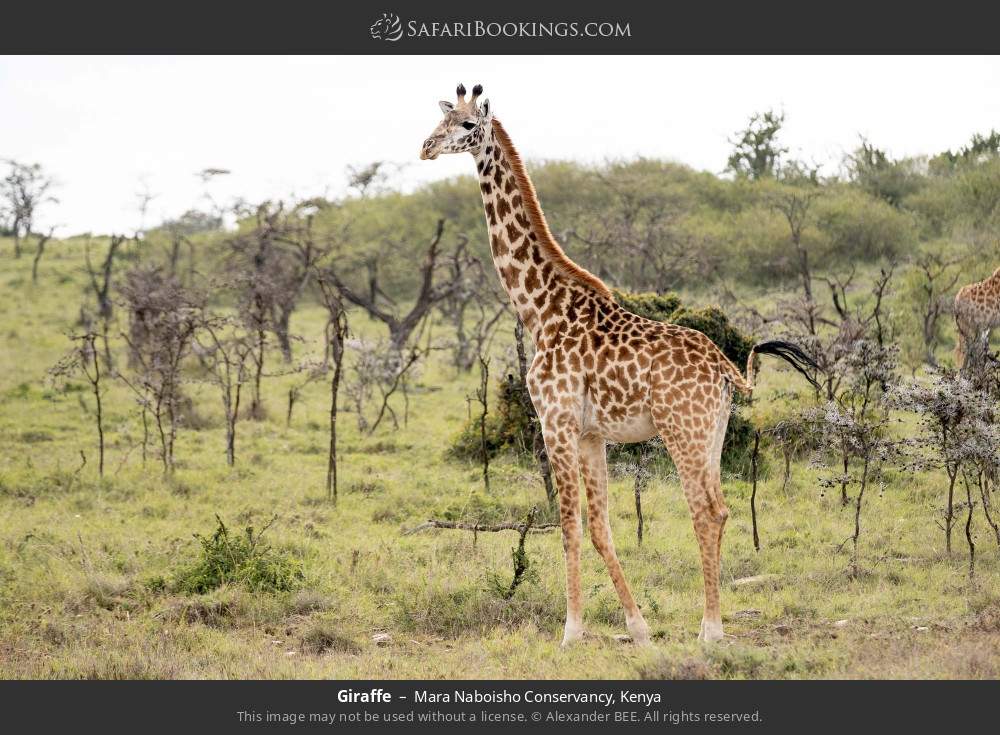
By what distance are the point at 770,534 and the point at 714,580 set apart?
10.8 feet

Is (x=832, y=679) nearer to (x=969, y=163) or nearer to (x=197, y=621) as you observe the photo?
(x=197, y=621)

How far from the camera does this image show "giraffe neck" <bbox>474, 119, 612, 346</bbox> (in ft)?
25.9

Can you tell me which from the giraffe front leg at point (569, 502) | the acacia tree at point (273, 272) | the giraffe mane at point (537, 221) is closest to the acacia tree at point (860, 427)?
the giraffe front leg at point (569, 502)

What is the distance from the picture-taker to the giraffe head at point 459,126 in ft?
25.2

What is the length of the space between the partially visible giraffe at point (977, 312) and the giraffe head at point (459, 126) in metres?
8.65

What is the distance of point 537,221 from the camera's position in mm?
7914

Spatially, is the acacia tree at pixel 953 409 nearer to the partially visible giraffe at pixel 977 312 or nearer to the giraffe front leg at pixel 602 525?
the giraffe front leg at pixel 602 525

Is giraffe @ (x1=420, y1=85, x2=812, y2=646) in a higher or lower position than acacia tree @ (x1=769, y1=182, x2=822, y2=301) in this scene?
lower

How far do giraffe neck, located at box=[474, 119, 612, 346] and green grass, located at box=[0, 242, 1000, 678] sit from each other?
2200 mm

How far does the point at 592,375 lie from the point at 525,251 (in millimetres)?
1084

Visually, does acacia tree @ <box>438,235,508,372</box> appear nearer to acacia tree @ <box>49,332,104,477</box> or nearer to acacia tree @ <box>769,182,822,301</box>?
acacia tree @ <box>49,332,104,477</box>

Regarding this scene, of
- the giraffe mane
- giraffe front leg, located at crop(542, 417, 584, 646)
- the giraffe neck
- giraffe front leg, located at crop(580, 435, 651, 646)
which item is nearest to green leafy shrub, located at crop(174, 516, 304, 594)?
giraffe front leg, located at crop(542, 417, 584, 646)

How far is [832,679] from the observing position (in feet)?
21.2

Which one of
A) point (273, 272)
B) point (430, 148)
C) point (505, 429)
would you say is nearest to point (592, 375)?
point (430, 148)
